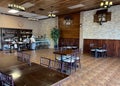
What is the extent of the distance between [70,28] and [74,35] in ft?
2.48

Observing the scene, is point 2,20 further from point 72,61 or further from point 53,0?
point 72,61

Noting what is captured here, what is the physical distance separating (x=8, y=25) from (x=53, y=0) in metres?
6.05

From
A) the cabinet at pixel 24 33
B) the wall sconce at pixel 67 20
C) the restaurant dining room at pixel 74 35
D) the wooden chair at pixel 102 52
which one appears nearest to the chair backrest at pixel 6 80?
the restaurant dining room at pixel 74 35

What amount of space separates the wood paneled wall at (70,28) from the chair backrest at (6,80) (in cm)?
787

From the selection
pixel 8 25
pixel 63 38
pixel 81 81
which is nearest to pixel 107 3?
pixel 81 81

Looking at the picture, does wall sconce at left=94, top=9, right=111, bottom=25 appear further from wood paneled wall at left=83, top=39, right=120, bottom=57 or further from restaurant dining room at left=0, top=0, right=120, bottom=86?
wood paneled wall at left=83, top=39, right=120, bottom=57

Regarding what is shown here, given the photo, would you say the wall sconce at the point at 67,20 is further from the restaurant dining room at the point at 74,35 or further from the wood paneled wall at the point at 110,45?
the wood paneled wall at the point at 110,45

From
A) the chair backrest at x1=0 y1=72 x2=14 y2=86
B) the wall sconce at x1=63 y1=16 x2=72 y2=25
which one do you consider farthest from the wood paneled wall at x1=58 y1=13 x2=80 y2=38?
the chair backrest at x1=0 y1=72 x2=14 y2=86

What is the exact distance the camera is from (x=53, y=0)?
6094mm

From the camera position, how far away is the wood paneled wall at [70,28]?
916 cm

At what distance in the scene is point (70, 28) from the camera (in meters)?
9.61

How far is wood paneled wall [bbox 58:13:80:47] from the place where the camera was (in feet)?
30.0

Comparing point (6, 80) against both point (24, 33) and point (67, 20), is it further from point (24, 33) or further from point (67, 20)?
point (24, 33)

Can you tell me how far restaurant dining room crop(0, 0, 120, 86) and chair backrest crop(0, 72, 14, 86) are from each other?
1547 millimetres
